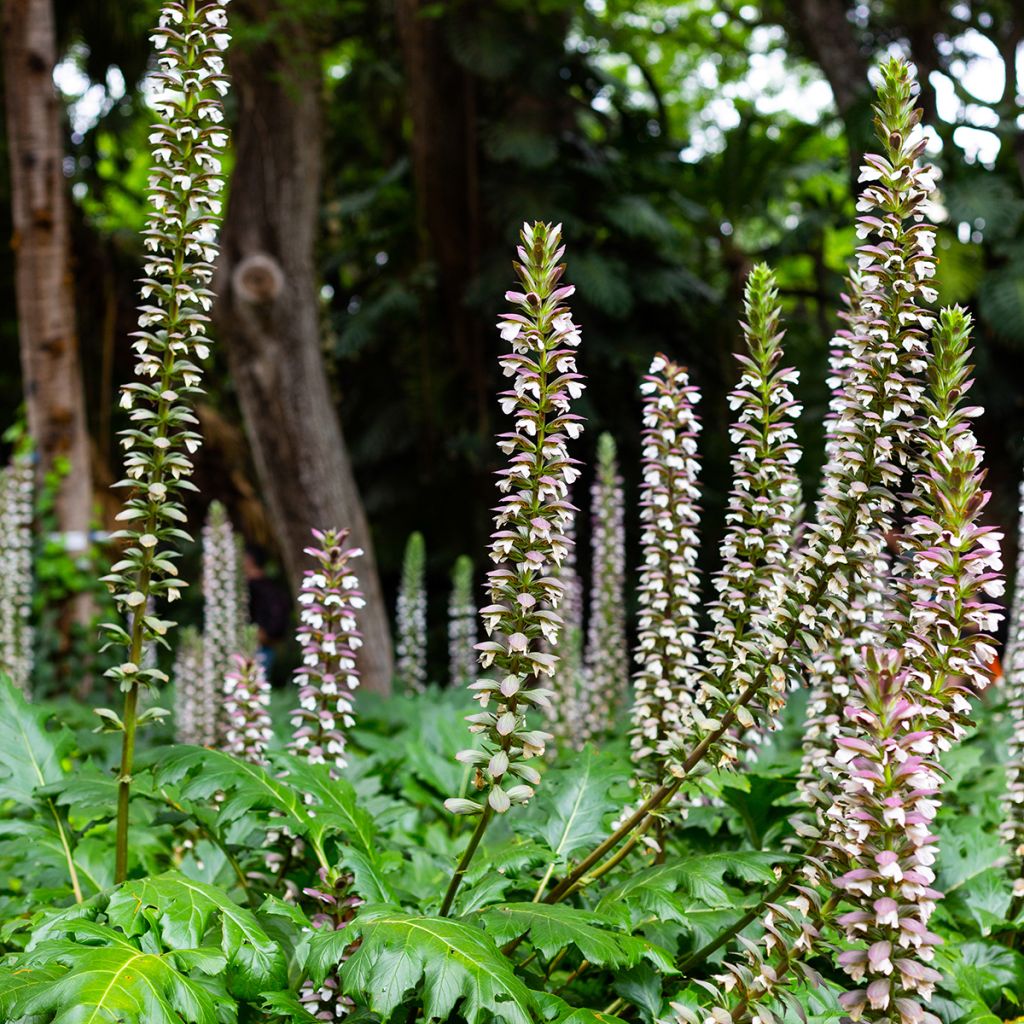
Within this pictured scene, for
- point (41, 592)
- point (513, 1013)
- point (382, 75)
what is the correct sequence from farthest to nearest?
point (382, 75) < point (41, 592) < point (513, 1013)

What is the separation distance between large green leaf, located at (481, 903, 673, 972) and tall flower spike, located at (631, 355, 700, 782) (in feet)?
2.80

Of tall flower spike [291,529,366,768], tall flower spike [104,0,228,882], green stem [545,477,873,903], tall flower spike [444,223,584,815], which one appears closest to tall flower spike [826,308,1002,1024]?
green stem [545,477,873,903]

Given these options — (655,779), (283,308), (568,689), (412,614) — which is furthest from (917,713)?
(283,308)

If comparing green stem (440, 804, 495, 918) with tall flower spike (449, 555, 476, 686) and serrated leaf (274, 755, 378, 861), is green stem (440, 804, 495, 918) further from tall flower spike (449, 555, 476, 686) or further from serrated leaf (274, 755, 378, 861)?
tall flower spike (449, 555, 476, 686)

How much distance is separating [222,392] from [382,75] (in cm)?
515

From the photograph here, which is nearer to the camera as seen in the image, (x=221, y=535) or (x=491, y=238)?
(x=221, y=535)

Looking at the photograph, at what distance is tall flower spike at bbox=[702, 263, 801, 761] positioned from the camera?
2.88 meters

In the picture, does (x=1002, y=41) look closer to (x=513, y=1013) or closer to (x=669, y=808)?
(x=669, y=808)

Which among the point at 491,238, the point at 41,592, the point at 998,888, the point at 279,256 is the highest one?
the point at 491,238

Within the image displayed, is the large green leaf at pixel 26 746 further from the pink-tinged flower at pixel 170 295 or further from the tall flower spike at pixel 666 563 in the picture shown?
the tall flower spike at pixel 666 563

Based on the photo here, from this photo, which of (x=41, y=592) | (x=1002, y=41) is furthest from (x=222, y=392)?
(x=1002, y=41)

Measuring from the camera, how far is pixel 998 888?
365cm

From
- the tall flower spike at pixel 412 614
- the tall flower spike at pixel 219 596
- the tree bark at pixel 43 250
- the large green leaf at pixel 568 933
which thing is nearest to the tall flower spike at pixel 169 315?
the large green leaf at pixel 568 933

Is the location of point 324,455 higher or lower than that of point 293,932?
higher
